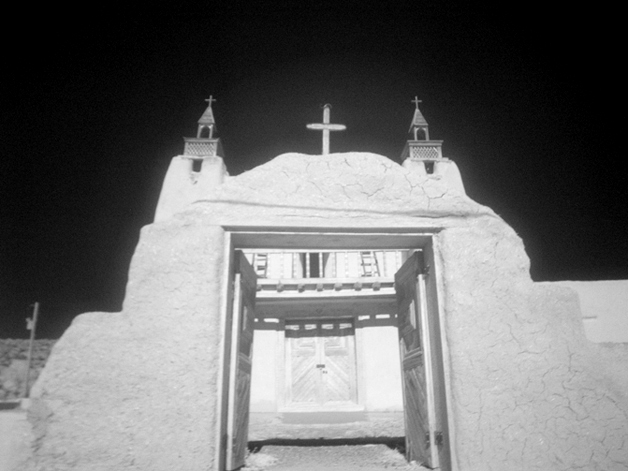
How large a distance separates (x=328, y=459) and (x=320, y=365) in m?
7.10

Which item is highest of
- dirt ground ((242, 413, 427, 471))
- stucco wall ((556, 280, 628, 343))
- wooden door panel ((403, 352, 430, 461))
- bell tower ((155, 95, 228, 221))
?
bell tower ((155, 95, 228, 221))

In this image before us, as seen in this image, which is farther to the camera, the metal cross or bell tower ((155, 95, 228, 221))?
bell tower ((155, 95, 228, 221))

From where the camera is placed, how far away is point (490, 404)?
11.0ft

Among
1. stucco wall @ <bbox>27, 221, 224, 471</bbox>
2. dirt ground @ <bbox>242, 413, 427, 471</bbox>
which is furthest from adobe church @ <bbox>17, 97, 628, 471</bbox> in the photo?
dirt ground @ <bbox>242, 413, 427, 471</bbox>

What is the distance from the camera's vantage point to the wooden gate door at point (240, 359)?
366cm

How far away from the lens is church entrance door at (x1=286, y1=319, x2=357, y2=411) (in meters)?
12.3

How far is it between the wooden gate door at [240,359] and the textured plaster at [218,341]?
45 centimetres

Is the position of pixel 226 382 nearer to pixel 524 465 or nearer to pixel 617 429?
pixel 524 465

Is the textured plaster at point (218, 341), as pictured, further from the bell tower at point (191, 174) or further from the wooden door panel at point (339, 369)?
the wooden door panel at point (339, 369)

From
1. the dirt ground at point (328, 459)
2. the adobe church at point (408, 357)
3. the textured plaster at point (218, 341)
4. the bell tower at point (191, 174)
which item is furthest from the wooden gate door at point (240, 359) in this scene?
the bell tower at point (191, 174)

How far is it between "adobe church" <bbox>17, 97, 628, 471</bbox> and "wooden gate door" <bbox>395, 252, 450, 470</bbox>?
25 millimetres

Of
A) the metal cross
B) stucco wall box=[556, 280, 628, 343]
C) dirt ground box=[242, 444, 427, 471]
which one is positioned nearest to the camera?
dirt ground box=[242, 444, 427, 471]

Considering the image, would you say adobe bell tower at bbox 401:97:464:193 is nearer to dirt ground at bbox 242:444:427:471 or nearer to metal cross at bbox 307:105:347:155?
metal cross at bbox 307:105:347:155

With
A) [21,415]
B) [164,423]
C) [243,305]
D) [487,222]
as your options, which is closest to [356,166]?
[487,222]
